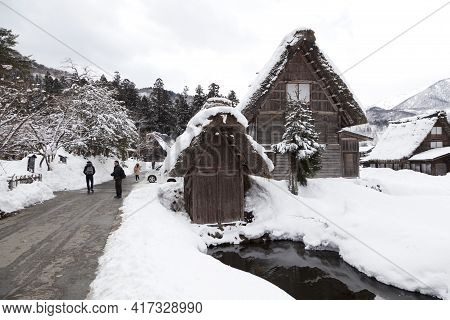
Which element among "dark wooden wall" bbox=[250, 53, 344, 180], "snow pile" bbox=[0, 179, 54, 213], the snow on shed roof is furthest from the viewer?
the snow on shed roof

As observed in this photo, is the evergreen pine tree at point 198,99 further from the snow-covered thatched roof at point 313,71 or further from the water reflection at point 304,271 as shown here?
the water reflection at point 304,271

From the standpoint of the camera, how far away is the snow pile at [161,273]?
4.62 metres

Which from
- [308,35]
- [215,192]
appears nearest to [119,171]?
[215,192]

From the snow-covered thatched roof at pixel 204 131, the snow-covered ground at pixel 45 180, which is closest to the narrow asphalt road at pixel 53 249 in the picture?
the snow-covered ground at pixel 45 180

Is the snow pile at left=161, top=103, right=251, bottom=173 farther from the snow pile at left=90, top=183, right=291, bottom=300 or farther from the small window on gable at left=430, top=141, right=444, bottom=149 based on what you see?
the small window on gable at left=430, top=141, right=444, bottom=149

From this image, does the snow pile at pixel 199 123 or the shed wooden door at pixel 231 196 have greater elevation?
the snow pile at pixel 199 123

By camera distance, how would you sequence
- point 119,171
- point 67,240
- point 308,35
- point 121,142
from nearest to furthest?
1. point 67,240
2. point 119,171
3. point 308,35
4. point 121,142

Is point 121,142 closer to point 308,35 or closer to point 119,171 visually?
point 119,171

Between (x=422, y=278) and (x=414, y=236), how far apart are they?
1.75 metres

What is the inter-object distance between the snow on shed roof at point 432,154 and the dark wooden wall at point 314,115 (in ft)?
60.8

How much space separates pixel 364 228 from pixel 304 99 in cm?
1055

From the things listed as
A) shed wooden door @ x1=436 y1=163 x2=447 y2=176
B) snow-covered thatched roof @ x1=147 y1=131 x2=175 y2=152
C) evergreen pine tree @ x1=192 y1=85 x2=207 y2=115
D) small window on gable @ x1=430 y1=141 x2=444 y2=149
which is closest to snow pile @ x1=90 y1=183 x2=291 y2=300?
shed wooden door @ x1=436 y1=163 x2=447 y2=176

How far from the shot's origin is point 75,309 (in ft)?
13.7

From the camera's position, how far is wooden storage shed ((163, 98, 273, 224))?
10594 mm
